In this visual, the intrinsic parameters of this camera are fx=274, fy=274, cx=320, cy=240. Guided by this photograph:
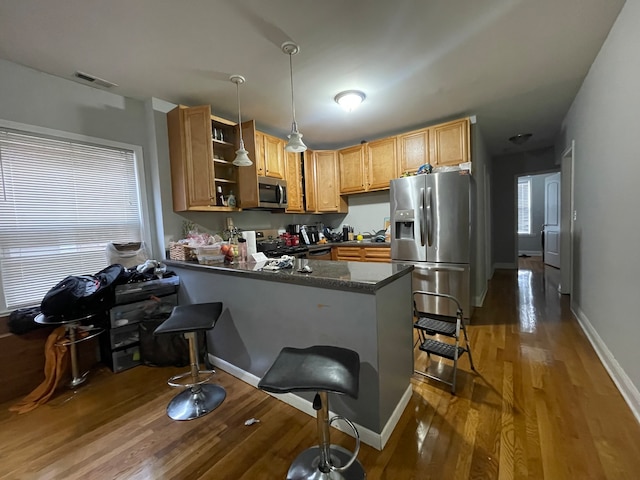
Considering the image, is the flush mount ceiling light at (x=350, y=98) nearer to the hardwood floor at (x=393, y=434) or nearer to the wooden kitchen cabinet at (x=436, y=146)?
the wooden kitchen cabinet at (x=436, y=146)

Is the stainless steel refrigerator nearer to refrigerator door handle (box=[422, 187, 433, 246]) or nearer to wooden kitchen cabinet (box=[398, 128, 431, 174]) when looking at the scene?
refrigerator door handle (box=[422, 187, 433, 246])

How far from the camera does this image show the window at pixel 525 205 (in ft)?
25.4

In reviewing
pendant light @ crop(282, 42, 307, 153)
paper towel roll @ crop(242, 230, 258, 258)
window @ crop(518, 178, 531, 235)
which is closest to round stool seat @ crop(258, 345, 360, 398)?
paper towel roll @ crop(242, 230, 258, 258)

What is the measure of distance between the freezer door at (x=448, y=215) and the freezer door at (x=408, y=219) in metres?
0.07

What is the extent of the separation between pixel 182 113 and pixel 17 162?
55.2 inches

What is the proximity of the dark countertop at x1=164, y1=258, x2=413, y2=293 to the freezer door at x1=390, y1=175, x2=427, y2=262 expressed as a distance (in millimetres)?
1556

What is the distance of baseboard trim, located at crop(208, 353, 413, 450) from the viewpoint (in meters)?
1.52

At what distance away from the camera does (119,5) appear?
5.49 feet

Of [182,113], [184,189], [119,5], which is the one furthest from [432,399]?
[182,113]

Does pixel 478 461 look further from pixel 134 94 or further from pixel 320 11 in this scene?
pixel 134 94

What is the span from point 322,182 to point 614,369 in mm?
3871

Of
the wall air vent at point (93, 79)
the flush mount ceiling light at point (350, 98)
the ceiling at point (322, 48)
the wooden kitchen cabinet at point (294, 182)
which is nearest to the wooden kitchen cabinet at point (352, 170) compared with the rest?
the wooden kitchen cabinet at point (294, 182)

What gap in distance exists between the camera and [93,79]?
246 centimetres

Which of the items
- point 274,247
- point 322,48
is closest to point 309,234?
point 274,247
